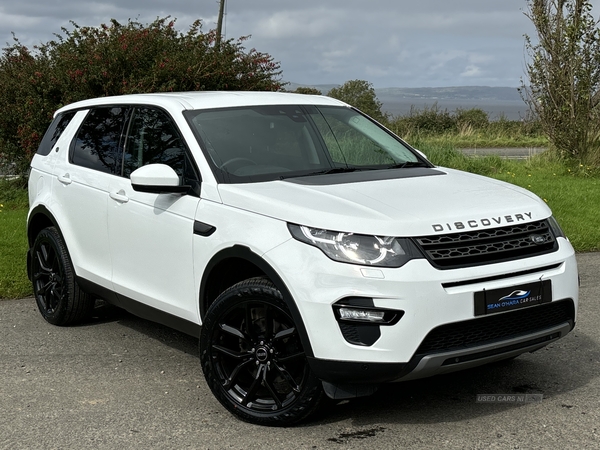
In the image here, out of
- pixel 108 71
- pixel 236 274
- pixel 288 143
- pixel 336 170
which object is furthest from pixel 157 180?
pixel 108 71

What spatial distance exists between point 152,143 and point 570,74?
12401 mm

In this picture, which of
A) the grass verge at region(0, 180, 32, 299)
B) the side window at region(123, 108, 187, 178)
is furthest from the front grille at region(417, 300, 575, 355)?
the grass verge at region(0, 180, 32, 299)

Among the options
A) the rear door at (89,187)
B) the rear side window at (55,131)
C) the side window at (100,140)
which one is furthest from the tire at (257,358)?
the rear side window at (55,131)

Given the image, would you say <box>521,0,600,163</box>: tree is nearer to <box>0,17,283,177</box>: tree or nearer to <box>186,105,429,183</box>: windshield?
<box>0,17,283,177</box>: tree

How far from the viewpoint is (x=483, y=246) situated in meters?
4.04

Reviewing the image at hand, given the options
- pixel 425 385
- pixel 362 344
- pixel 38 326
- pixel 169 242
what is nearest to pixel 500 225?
pixel 362 344

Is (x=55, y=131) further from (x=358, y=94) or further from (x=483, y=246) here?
(x=358, y=94)

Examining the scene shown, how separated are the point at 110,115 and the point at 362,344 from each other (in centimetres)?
300

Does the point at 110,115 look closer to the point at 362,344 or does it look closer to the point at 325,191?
the point at 325,191

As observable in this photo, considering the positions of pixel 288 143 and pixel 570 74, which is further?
pixel 570 74

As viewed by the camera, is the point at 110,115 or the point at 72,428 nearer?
the point at 72,428

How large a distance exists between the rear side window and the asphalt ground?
1595mm

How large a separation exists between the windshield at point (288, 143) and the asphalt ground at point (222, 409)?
137cm

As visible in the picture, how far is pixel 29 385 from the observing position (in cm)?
506
